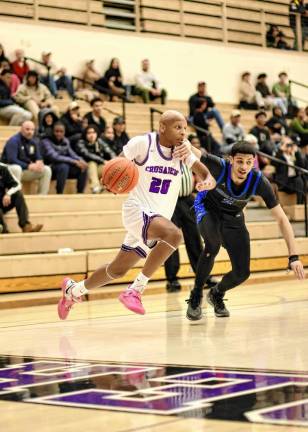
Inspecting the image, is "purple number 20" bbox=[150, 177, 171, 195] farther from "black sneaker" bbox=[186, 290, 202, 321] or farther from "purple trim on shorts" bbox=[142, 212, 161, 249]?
"black sneaker" bbox=[186, 290, 202, 321]

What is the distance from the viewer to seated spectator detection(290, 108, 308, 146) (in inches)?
733

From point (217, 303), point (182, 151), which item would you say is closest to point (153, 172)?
point (182, 151)

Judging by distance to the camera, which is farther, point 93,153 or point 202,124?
point 202,124

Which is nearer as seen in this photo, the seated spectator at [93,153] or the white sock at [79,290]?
the white sock at [79,290]

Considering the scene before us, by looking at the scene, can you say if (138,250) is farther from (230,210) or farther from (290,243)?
(290,243)

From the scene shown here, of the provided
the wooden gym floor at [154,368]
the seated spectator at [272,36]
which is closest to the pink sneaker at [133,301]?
the wooden gym floor at [154,368]

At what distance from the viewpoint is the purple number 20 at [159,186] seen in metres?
6.95

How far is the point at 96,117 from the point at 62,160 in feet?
7.14

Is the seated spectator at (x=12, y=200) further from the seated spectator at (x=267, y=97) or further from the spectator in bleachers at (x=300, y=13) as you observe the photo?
the spectator in bleachers at (x=300, y=13)

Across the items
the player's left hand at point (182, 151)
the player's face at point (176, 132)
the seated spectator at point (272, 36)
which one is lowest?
the player's left hand at point (182, 151)

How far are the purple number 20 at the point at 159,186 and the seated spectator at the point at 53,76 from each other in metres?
9.64

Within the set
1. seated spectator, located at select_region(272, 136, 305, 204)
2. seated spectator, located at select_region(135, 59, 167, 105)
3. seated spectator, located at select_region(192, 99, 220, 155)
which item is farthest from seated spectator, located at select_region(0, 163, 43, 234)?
seated spectator, located at select_region(135, 59, 167, 105)

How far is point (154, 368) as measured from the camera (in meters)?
5.21

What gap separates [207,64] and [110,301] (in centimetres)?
1194
